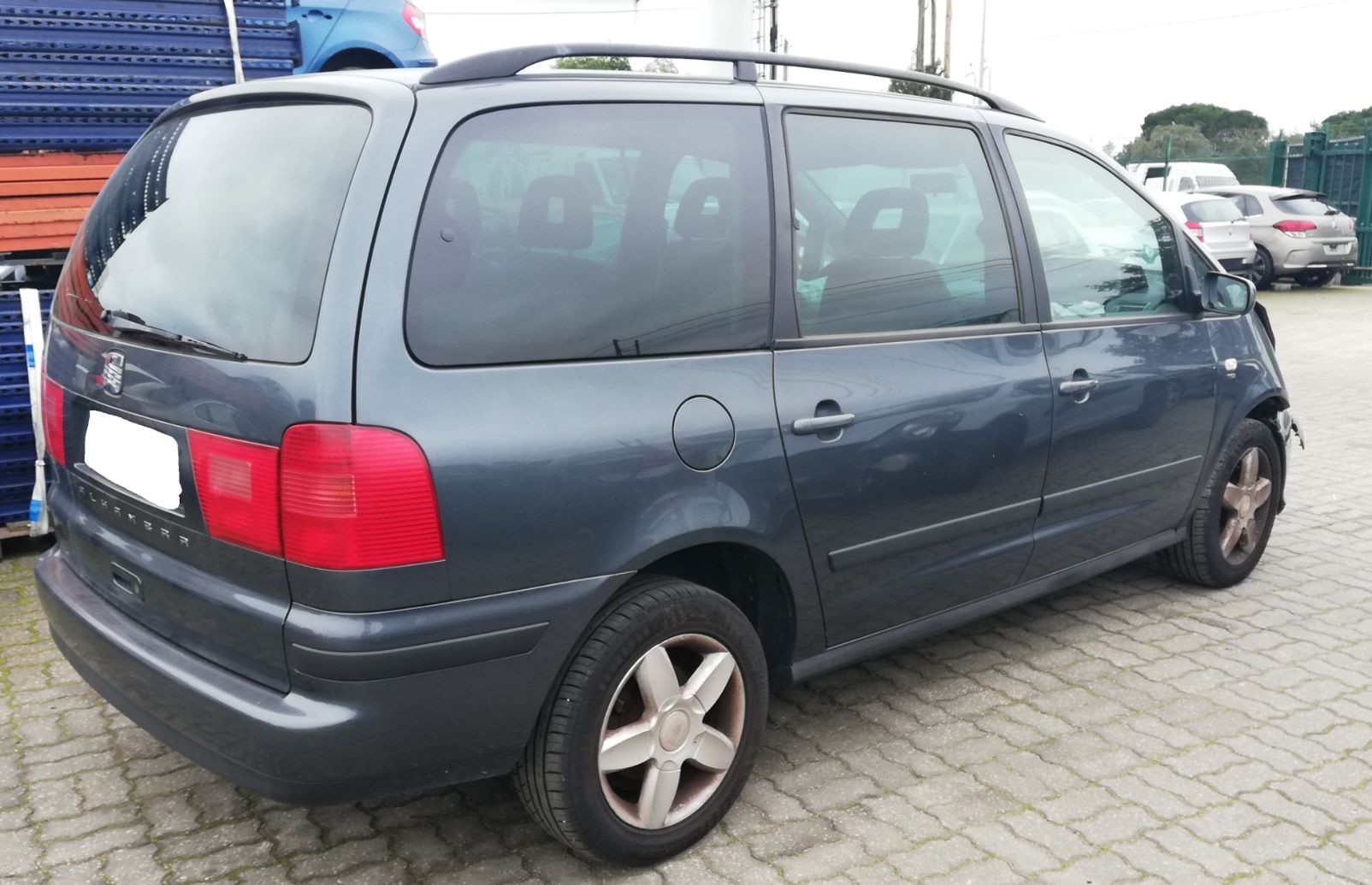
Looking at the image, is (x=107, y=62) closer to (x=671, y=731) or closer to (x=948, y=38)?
(x=671, y=731)

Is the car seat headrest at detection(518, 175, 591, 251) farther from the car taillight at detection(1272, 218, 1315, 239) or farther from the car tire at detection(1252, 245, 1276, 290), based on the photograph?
the car taillight at detection(1272, 218, 1315, 239)

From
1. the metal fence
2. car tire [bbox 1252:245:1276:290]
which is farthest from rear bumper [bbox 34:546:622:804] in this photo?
the metal fence

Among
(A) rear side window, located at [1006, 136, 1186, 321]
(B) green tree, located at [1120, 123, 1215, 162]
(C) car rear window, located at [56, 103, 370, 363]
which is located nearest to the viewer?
(C) car rear window, located at [56, 103, 370, 363]

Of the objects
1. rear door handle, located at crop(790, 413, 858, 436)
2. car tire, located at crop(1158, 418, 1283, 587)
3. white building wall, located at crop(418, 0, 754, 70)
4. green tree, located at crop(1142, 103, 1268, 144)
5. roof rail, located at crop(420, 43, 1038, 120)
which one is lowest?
car tire, located at crop(1158, 418, 1283, 587)

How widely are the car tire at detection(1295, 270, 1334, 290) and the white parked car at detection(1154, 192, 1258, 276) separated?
51.5 inches

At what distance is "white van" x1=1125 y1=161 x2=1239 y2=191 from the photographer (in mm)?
21250

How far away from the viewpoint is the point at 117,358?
2.45 m

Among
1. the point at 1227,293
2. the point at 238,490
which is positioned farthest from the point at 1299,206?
the point at 238,490

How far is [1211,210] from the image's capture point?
1691 centimetres

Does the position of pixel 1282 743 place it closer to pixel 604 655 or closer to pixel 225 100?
pixel 604 655

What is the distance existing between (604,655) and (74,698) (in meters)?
2.00

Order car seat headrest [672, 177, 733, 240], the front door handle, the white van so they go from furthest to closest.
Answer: the white van → the front door handle → car seat headrest [672, 177, 733, 240]

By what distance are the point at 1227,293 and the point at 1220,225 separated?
1429 centimetres

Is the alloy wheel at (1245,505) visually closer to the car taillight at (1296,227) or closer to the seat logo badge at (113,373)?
the seat logo badge at (113,373)
